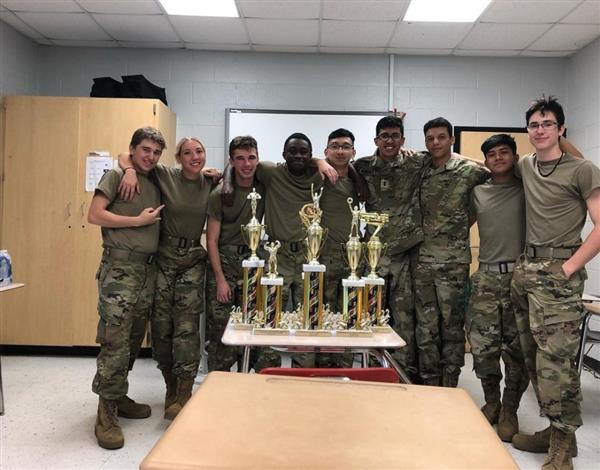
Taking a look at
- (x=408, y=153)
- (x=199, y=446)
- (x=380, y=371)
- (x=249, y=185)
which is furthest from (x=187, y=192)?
(x=199, y=446)

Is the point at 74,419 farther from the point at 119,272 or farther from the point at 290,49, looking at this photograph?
the point at 290,49

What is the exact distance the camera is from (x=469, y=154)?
428 cm

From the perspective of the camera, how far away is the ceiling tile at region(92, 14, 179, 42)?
12.0 feet

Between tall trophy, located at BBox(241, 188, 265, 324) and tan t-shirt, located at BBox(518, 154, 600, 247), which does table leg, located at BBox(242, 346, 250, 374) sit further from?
tan t-shirt, located at BBox(518, 154, 600, 247)

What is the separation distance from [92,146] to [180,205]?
1.66 metres

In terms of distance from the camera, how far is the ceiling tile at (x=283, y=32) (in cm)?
365

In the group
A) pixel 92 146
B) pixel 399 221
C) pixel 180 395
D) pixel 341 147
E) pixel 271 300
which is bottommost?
pixel 180 395

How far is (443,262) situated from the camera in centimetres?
262

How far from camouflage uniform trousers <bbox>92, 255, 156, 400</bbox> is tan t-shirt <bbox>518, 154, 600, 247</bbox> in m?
2.00

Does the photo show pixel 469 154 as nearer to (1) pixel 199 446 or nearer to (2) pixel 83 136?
(2) pixel 83 136

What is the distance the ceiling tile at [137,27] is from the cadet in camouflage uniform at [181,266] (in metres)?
1.69

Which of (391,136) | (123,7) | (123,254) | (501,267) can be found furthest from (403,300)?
(123,7)

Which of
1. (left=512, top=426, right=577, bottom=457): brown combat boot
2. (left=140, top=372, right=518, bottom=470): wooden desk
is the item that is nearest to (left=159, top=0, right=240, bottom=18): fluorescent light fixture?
(left=140, top=372, right=518, bottom=470): wooden desk

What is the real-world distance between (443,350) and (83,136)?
3.14 m
